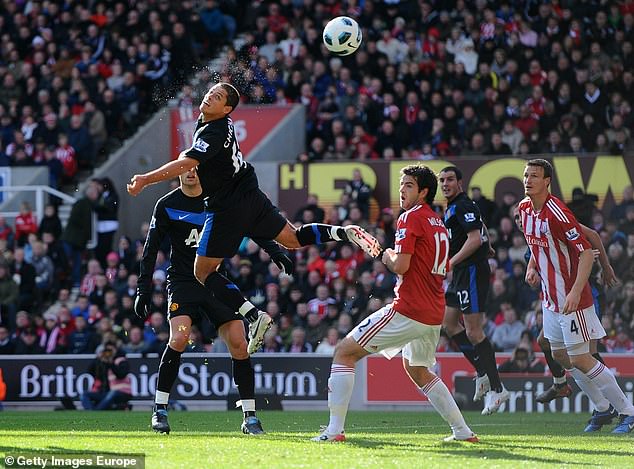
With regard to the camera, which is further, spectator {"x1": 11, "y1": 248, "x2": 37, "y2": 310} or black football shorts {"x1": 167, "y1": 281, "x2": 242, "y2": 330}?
spectator {"x1": 11, "y1": 248, "x2": 37, "y2": 310}

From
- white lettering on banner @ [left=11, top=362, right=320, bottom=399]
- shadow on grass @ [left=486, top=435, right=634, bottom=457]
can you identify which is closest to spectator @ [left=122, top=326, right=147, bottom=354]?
white lettering on banner @ [left=11, top=362, right=320, bottom=399]

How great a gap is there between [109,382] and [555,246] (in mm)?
8534

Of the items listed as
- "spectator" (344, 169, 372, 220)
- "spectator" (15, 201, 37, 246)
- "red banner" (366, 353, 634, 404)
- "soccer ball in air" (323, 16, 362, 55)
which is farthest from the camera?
"spectator" (15, 201, 37, 246)

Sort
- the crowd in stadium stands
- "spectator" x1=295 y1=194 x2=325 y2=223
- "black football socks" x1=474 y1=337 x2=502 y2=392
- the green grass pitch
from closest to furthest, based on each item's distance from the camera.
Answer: the green grass pitch, "black football socks" x1=474 y1=337 x2=502 y2=392, the crowd in stadium stands, "spectator" x1=295 y1=194 x2=325 y2=223

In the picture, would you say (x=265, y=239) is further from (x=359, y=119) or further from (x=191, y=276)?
(x=359, y=119)

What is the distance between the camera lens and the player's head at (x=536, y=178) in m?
10.7

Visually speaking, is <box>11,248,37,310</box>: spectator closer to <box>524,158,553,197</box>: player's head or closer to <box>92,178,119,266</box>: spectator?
<box>92,178,119,266</box>: spectator

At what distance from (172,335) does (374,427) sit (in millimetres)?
2815

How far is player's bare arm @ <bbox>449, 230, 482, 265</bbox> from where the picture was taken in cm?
1277

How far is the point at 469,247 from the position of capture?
12844mm

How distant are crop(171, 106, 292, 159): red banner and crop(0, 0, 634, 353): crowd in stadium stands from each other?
15.4 inches

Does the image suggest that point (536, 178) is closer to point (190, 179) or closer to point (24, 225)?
point (190, 179)

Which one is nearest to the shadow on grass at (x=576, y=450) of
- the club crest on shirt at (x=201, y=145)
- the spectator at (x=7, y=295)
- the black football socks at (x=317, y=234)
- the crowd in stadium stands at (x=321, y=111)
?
the black football socks at (x=317, y=234)

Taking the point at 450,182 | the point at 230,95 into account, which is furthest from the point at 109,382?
the point at 230,95
